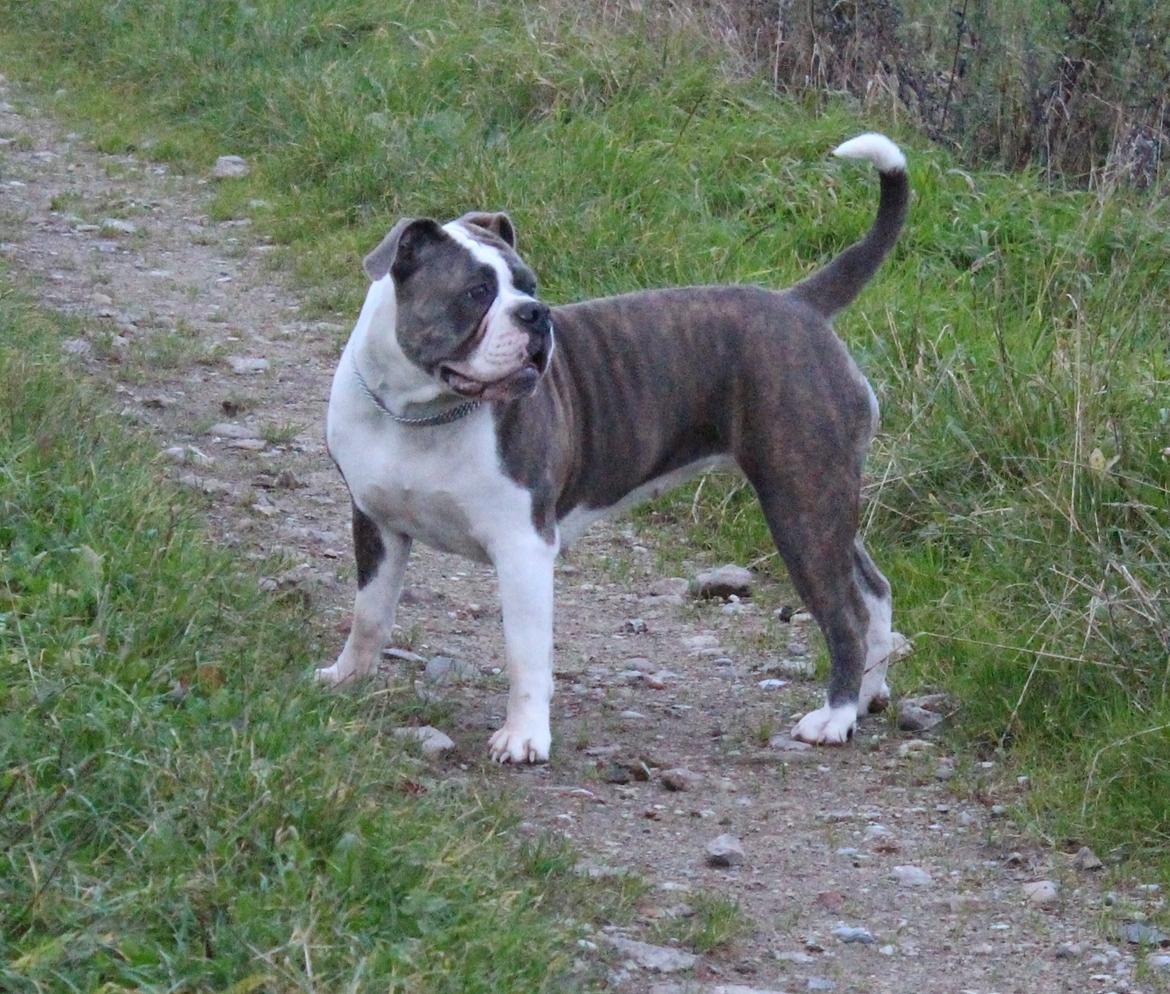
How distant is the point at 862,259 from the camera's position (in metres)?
4.73

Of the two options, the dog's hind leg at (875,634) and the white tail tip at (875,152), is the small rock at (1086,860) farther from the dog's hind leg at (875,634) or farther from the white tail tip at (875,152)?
the white tail tip at (875,152)

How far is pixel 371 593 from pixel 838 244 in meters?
3.66

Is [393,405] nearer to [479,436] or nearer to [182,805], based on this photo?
[479,436]

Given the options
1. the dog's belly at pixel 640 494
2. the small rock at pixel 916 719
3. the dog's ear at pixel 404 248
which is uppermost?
the dog's ear at pixel 404 248

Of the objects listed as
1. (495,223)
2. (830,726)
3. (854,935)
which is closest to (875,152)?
(495,223)

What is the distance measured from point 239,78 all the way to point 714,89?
2.75 m

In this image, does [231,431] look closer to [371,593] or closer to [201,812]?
[371,593]

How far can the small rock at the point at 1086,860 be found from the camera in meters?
3.92

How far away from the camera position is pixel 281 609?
462 centimetres

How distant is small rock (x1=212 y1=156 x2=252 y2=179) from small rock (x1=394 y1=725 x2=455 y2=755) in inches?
219

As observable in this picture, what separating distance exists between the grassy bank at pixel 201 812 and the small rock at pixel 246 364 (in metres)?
2.77

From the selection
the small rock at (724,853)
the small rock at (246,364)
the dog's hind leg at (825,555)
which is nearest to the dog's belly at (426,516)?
the dog's hind leg at (825,555)

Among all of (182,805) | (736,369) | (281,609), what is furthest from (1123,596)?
(182,805)

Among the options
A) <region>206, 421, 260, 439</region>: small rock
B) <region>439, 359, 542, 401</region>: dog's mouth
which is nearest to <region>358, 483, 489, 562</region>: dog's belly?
<region>439, 359, 542, 401</region>: dog's mouth
